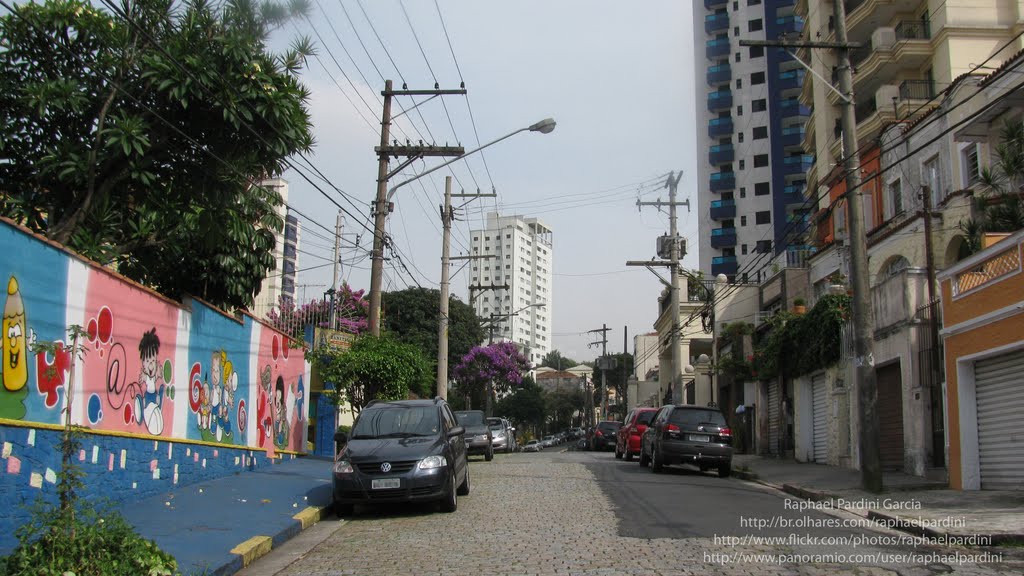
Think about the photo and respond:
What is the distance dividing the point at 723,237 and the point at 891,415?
2106 inches

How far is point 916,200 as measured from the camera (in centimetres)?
2422

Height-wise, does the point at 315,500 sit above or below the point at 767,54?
below

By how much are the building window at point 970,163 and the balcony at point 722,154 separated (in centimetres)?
5095

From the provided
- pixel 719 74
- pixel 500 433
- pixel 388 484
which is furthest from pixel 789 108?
pixel 388 484

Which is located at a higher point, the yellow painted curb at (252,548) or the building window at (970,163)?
the building window at (970,163)

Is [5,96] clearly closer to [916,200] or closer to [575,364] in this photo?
[916,200]

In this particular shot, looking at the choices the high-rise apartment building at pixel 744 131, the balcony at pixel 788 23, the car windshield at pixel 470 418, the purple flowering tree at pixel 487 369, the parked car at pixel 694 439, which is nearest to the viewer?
the parked car at pixel 694 439

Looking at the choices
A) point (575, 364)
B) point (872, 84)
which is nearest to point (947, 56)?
point (872, 84)

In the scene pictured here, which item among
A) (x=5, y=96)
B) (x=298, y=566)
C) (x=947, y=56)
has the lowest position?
(x=298, y=566)

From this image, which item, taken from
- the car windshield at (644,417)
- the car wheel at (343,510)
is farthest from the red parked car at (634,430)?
the car wheel at (343,510)

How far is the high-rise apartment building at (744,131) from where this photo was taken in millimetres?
68500

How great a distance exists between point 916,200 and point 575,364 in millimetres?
139236

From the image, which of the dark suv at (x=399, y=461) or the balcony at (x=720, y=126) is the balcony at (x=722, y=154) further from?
the dark suv at (x=399, y=461)

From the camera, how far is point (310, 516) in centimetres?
1177
